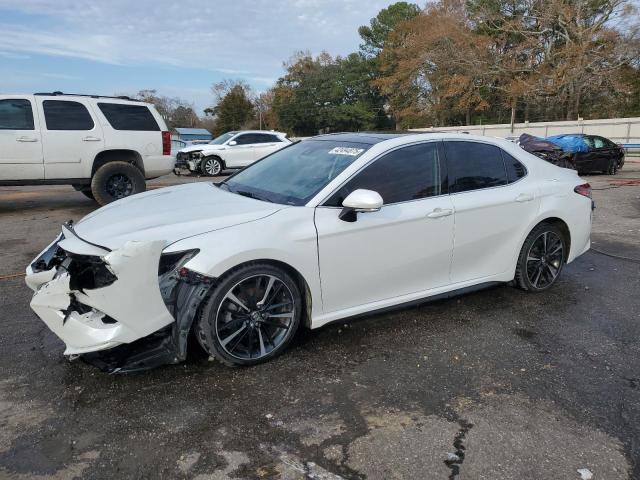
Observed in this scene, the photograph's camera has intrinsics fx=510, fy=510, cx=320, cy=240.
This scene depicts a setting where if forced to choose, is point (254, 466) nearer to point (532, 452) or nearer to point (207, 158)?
point (532, 452)

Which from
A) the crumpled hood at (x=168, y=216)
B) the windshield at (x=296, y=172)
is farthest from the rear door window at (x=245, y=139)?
the crumpled hood at (x=168, y=216)

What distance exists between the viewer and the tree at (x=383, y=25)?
64.0 metres

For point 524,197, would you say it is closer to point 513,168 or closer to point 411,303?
point 513,168

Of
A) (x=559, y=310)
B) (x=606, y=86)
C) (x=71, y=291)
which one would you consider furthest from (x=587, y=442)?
(x=606, y=86)

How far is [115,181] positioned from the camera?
928 cm

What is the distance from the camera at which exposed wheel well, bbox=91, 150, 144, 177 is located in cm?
918

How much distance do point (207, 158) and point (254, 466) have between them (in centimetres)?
1491

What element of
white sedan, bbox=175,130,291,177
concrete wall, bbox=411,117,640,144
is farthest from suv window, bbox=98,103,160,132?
concrete wall, bbox=411,117,640,144

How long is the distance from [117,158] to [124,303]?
7193mm

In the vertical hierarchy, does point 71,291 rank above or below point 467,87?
below

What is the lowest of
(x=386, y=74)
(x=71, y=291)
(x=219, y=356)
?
(x=219, y=356)

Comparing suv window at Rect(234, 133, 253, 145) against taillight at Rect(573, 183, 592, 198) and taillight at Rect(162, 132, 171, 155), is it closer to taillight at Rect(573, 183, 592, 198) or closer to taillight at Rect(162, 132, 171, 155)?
taillight at Rect(162, 132, 171, 155)

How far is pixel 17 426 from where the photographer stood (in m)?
2.72

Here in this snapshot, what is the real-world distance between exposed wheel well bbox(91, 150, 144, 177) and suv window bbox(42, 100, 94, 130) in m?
0.53
